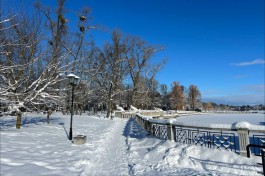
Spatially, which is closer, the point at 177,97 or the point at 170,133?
the point at 170,133

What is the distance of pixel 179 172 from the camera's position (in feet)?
20.3

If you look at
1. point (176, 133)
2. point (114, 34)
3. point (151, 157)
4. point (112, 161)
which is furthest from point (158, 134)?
point (114, 34)

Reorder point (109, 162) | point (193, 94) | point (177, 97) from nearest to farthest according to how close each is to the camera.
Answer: point (109, 162) → point (177, 97) → point (193, 94)

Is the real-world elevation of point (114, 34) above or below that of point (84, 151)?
above

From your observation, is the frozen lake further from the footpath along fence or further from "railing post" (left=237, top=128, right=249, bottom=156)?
"railing post" (left=237, top=128, right=249, bottom=156)

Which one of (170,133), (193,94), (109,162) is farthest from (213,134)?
(193,94)

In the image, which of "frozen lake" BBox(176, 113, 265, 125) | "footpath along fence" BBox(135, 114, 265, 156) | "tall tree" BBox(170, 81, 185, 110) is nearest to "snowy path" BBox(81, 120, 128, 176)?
"footpath along fence" BBox(135, 114, 265, 156)

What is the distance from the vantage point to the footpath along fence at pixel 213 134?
21.4 feet

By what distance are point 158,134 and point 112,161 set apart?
466cm

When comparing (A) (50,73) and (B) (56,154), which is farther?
(A) (50,73)

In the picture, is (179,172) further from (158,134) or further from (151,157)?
(158,134)

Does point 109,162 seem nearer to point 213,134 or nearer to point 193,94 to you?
point 213,134

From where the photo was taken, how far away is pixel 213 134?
7.82 meters

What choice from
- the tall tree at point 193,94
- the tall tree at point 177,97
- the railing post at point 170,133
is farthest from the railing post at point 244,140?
the tall tree at point 193,94
